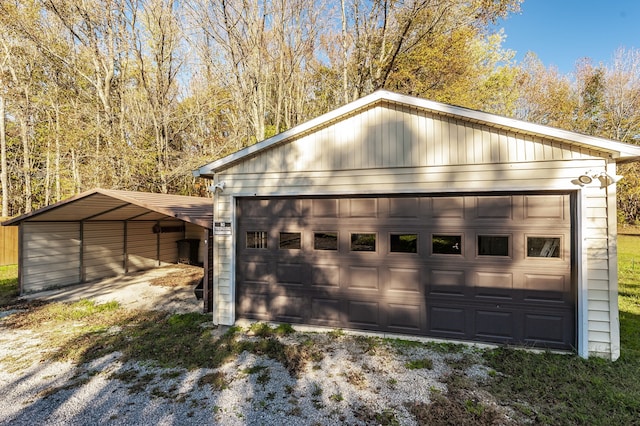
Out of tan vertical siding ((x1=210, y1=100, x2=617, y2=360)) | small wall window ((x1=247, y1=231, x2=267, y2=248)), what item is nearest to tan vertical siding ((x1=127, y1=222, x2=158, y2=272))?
tan vertical siding ((x1=210, y1=100, x2=617, y2=360))

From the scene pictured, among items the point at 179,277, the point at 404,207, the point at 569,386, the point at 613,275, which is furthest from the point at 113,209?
the point at 613,275

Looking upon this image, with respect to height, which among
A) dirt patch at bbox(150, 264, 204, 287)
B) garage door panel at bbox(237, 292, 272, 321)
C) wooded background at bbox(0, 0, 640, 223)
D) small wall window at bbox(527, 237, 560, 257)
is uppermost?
wooded background at bbox(0, 0, 640, 223)

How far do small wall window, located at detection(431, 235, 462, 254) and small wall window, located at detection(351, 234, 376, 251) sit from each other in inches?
35.1

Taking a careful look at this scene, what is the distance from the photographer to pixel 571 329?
13.4 ft

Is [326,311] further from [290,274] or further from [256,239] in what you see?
[256,239]

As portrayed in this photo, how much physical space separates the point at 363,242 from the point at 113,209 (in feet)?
23.8

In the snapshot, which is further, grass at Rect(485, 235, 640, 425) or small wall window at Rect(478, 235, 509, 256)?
small wall window at Rect(478, 235, 509, 256)

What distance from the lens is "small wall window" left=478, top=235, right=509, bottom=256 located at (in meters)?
4.32

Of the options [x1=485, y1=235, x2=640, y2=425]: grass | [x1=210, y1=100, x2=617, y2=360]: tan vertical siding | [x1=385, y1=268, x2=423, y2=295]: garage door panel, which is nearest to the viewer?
[x1=485, y1=235, x2=640, y2=425]: grass

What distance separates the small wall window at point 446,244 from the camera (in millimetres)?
4504

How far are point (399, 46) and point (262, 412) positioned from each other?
12.3m

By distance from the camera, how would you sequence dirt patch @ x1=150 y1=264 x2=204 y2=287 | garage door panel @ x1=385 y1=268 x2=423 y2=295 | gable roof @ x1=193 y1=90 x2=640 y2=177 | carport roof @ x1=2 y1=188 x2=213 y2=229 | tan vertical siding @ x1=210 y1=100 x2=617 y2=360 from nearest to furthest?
gable roof @ x1=193 y1=90 x2=640 y2=177, tan vertical siding @ x1=210 y1=100 x2=617 y2=360, garage door panel @ x1=385 y1=268 x2=423 y2=295, carport roof @ x1=2 y1=188 x2=213 y2=229, dirt patch @ x1=150 y1=264 x2=204 y2=287

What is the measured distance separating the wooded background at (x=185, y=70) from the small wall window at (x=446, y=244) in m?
9.15

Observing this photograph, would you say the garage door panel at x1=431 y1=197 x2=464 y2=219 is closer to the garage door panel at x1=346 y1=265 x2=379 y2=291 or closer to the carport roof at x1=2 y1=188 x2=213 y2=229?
the garage door panel at x1=346 y1=265 x2=379 y2=291
